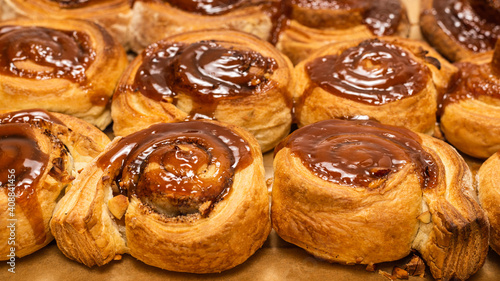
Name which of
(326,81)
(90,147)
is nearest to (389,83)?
(326,81)

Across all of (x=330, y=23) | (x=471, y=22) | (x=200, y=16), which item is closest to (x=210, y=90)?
(x=200, y=16)

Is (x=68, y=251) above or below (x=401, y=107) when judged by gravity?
below

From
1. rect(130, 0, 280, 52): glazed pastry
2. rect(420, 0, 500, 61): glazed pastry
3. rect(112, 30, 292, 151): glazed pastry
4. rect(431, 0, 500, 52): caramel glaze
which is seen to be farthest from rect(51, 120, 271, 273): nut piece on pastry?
rect(431, 0, 500, 52): caramel glaze

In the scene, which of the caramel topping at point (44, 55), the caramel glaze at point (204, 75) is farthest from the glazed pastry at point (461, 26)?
the caramel topping at point (44, 55)

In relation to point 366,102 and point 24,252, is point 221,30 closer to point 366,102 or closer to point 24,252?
point 366,102

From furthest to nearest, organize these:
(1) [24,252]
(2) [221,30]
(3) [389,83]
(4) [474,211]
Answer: (2) [221,30], (3) [389,83], (1) [24,252], (4) [474,211]

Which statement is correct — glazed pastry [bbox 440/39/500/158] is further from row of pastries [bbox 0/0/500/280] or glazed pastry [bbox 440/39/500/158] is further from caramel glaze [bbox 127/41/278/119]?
caramel glaze [bbox 127/41/278/119]
